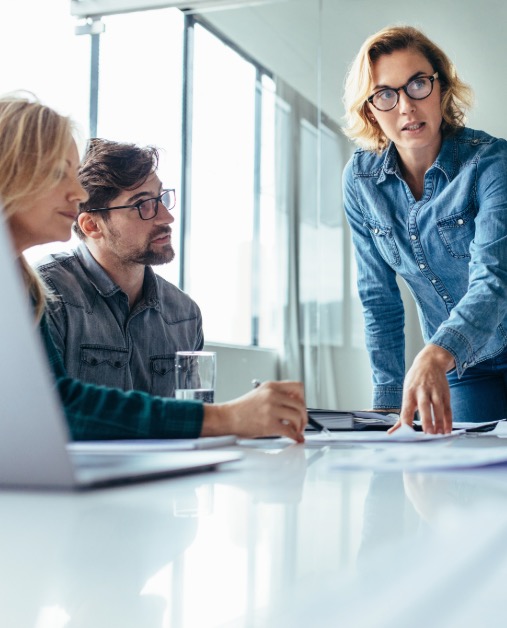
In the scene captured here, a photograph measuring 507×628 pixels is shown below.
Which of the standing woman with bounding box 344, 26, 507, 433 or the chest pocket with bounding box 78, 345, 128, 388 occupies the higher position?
the standing woman with bounding box 344, 26, 507, 433

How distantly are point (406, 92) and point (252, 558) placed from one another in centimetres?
166

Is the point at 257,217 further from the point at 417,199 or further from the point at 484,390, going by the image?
the point at 484,390

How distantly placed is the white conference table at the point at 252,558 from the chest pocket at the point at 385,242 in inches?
52.5

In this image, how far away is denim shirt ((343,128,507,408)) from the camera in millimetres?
1645

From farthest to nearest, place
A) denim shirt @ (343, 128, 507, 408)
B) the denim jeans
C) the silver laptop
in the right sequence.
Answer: the denim jeans, denim shirt @ (343, 128, 507, 408), the silver laptop

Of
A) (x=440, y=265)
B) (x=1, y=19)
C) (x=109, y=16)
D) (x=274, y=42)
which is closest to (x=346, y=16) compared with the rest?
(x=274, y=42)

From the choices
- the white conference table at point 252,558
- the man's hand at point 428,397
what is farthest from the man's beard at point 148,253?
the white conference table at point 252,558

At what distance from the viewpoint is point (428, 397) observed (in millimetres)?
1099

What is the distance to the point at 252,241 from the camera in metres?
4.78

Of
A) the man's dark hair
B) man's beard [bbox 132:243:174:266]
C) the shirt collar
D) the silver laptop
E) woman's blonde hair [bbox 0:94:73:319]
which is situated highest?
the man's dark hair

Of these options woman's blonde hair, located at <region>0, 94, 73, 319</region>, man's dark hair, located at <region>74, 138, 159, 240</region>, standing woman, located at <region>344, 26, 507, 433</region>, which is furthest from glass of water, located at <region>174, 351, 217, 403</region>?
man's dark hair, located at <region>74, 138, 159, 240</region>

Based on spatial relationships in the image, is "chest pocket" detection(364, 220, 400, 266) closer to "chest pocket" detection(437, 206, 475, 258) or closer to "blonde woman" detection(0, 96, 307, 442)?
"chest pocket" detection(437, 206, 475, 258)

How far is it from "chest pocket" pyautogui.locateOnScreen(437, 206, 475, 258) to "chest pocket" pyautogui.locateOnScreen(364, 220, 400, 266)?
0.13 m

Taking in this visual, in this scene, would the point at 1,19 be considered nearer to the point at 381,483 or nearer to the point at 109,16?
the point at 109,16
